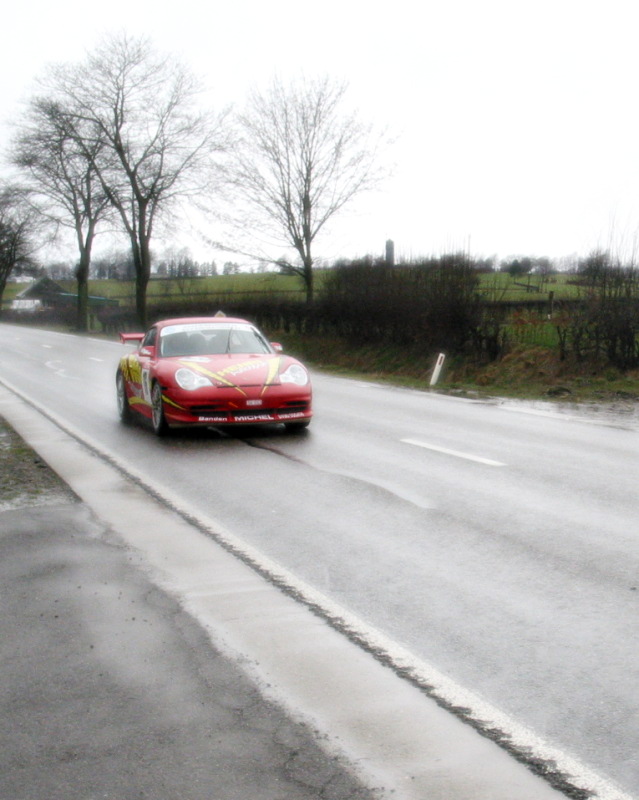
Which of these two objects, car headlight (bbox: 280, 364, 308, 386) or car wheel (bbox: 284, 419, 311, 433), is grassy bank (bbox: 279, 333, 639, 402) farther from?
car headlight (bbox: 280, 364, 308, 386)

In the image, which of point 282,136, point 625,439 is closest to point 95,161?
point 282,136

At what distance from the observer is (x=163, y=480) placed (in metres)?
8.98

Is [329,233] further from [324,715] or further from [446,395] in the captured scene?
[324,715]

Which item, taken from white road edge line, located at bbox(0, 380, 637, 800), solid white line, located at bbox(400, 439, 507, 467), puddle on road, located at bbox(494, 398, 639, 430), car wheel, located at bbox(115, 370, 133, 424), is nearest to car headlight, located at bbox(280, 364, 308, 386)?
solid white line, located at bbox(400, 439, 507, 467)

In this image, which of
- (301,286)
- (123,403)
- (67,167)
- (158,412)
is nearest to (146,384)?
(158,412)

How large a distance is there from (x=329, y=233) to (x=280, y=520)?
35471 millimetres

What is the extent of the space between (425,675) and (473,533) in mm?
2664

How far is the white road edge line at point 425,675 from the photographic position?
3.19m

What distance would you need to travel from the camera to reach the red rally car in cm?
1141

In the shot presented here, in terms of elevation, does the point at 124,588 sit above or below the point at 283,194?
below

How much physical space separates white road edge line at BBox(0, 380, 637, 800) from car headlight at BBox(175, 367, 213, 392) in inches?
165

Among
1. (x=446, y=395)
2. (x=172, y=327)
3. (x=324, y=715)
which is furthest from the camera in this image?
(x=446, y=395)

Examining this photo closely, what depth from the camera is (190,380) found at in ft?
37.7

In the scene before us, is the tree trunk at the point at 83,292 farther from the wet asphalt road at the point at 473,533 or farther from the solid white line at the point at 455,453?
the solid white line at the point at 455,453
